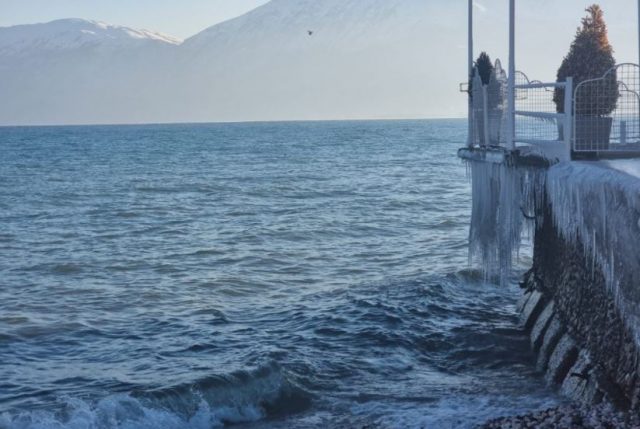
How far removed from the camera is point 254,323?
16594 millimetres

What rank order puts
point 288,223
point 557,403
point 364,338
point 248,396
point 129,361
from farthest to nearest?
1. point 288,223
2. point 364,338
3. point 129,361
4. point 248,396
5. point 557,403

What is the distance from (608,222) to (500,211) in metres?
5.77

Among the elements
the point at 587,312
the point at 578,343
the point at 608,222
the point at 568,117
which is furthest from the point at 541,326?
the point at 608,222

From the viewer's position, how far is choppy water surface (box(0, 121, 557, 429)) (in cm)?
1223

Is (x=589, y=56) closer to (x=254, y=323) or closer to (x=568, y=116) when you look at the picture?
(x=568, y=116)

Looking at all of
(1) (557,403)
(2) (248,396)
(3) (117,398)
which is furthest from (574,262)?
(3) (117,398)

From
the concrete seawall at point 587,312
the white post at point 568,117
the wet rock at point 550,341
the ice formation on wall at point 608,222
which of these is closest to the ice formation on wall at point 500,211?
the concrete seawall at point 587,312

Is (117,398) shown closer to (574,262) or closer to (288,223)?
(574,262)

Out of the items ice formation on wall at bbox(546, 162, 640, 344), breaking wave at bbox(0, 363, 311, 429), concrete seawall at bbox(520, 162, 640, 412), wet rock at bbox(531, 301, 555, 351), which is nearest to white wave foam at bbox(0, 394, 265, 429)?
breaking wave at bbox(0, 363, 311, 429)

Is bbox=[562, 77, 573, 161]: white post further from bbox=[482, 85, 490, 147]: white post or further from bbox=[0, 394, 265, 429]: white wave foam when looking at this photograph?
bbox=[0, 394, 265, 429]: white wave foam

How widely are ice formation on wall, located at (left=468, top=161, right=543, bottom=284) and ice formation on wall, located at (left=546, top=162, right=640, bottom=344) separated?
205 cm

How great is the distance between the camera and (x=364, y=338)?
50.6ft

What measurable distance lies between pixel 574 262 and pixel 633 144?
142 inches

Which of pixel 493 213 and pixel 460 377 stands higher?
pixel 493 213
